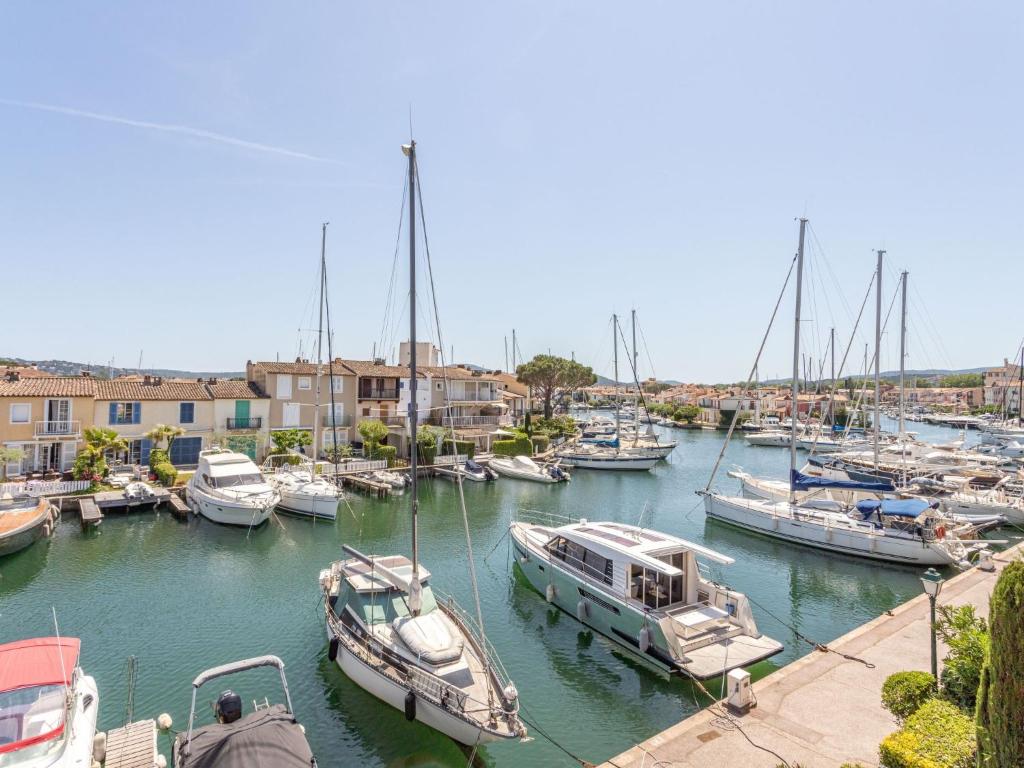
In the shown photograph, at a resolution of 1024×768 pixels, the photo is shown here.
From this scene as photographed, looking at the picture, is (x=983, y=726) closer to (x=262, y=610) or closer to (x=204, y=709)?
(x=204, y=709)

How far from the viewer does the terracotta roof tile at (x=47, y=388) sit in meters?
33.6

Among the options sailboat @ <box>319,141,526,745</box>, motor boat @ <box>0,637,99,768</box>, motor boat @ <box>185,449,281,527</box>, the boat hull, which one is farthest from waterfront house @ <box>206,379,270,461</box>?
motor boat @ <box>0,637,99,768</box>

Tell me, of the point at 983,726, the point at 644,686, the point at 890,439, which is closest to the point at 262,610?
the point at 644,686

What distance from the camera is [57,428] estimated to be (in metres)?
34.4

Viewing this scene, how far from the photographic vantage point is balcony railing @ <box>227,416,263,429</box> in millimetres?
41312

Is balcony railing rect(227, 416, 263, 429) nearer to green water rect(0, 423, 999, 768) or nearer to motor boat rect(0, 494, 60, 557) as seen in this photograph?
green water rect(0, 423, 999, 768)

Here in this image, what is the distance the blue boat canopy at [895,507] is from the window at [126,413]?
137 feet

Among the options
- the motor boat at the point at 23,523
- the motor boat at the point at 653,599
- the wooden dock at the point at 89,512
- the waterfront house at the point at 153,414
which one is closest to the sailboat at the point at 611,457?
the waterfront house at the point at 153,414

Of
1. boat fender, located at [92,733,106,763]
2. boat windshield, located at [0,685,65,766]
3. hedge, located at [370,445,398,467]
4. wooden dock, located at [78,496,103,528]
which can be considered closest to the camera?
boat windshield, located at [0,685,65,766]

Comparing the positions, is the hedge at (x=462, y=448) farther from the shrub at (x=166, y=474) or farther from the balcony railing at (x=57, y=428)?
the balcony railing at (x=57, y=428)

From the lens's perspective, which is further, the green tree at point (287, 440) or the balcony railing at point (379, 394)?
the balcony railing at point (379, 394)

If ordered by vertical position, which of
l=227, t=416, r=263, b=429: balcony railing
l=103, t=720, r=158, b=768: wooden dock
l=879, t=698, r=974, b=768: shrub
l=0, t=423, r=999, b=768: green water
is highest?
l=227, t=416, r=263, b=429: balcony railing

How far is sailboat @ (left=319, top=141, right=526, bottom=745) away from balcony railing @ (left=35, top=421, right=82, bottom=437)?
2756 cm

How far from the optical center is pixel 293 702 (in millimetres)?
13383
